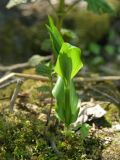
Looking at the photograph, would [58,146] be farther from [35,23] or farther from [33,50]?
[35,23]

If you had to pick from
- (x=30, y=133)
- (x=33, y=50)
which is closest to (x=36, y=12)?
(x=33, y=50)

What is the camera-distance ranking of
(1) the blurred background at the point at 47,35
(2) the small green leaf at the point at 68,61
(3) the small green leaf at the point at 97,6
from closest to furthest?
(2) the small green leaf at the point at 68,61 < (3) the small green leaf at the point at 97,6 < (1) the blurred background at the point at 47,35

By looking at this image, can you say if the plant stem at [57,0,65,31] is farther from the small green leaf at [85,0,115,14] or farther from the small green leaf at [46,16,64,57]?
the small green leaf at [46,16,64,57]

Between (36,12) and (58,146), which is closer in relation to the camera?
(58,146)

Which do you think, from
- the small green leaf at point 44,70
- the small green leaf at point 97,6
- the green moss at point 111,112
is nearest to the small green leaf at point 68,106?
the small green leaf at point 44,70

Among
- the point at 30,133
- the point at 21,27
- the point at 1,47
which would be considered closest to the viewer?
the point at 30,133

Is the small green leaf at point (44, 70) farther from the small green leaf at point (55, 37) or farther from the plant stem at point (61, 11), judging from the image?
the plant stem at point (61, 11)

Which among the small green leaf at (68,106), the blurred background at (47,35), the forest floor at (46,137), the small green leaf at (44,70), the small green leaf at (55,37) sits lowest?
the blurred background at (47,35)

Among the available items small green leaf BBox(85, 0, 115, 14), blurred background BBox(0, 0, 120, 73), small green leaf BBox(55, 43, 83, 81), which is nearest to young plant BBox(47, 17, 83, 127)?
small green leaf BBox(55, 43, 83, 81)
